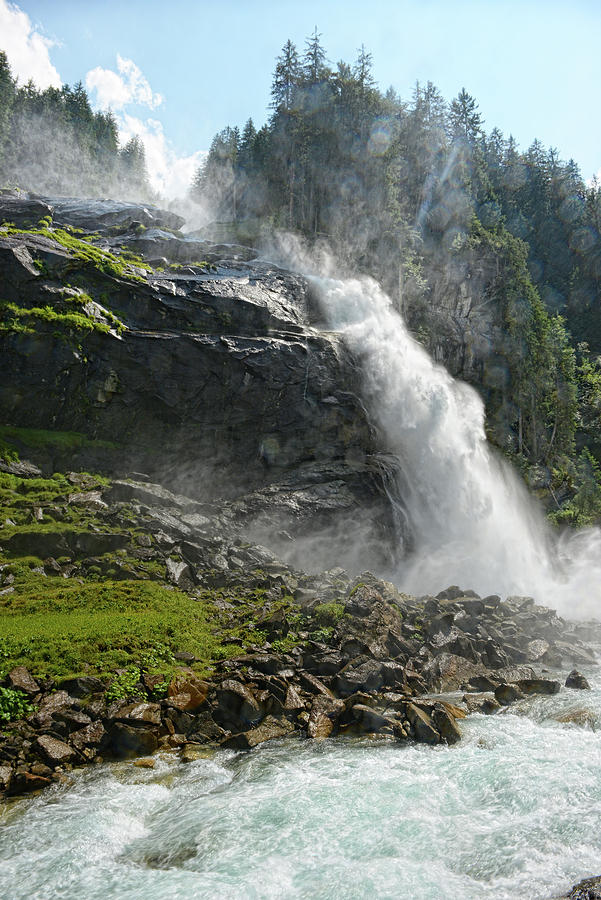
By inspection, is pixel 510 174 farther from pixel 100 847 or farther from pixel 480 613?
pixel 100 847

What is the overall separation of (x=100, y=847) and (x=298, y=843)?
2.68 metres

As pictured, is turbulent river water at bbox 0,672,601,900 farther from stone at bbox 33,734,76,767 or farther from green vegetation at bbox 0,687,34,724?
green vegetation at bbox 0,687,34,724

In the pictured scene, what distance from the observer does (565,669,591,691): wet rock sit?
1527 cm

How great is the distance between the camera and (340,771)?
399 inches

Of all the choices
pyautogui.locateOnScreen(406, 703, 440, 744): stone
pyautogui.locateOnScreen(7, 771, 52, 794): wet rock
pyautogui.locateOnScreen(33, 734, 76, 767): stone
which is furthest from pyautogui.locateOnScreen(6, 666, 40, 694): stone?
pyautogui.locateOnScreen(406, 703, 440, 744): stone

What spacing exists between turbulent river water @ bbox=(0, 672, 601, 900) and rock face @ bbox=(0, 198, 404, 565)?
1818 cm

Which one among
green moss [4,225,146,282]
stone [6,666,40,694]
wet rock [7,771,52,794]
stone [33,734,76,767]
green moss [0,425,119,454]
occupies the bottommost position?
wet rock [7,771,52,794]

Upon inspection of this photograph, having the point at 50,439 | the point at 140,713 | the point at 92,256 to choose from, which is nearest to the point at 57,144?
the point at 92,256

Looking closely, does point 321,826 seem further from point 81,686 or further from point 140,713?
point 81,686

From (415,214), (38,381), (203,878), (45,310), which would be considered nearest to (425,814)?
(203,878)

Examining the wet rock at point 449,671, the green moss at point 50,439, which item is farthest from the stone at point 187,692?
the green moss at point 50,439

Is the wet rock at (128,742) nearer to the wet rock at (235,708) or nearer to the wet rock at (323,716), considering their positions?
the wet rock at (235,708)

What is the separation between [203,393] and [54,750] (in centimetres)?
2342

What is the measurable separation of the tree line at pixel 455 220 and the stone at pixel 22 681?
38.6m
